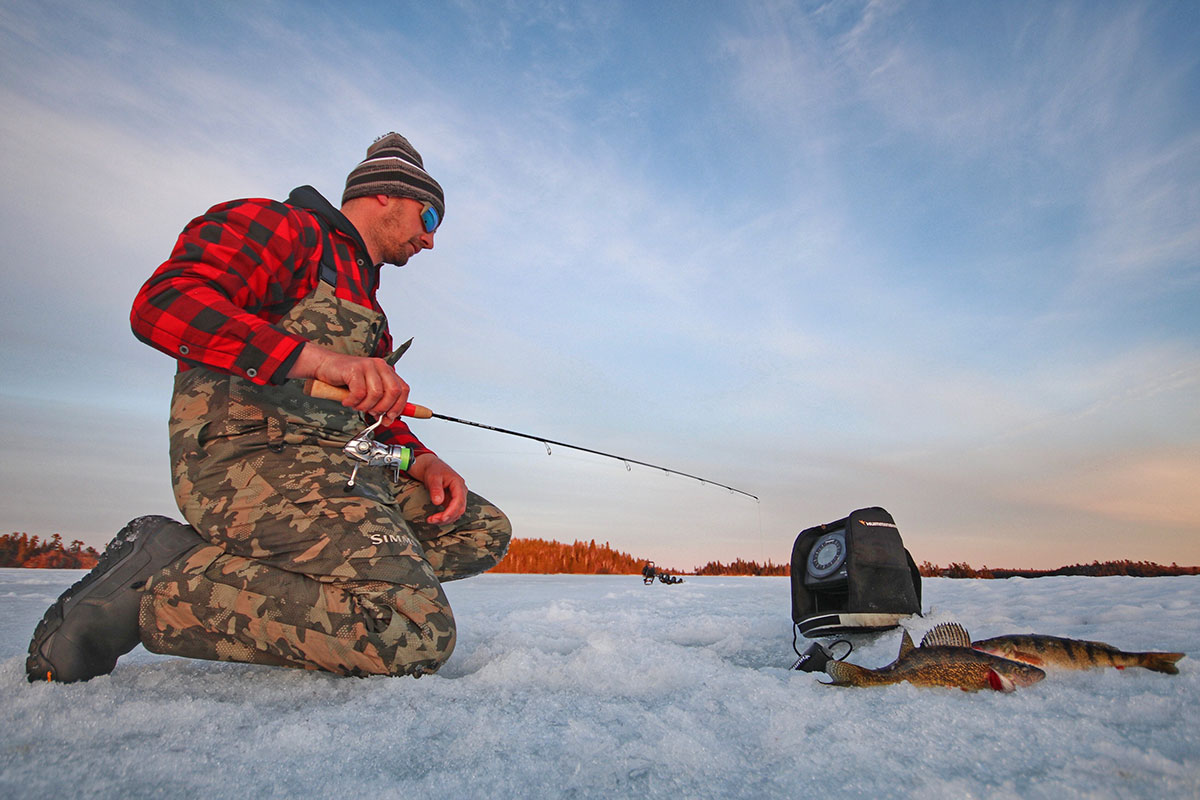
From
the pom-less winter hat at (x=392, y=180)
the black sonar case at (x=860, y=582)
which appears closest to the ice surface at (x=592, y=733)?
the black sonar case at (x=860, y=582)

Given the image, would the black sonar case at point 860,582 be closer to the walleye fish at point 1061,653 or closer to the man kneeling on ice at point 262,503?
the walleye fish at point 1061,653

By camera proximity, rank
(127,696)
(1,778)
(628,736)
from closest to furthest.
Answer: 1. (1,778)
2. (628,736)
3. (127,696)

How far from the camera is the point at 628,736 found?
4.70 feet

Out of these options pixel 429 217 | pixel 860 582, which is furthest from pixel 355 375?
pixel 860 582

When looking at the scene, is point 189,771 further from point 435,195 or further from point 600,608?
point 600,608

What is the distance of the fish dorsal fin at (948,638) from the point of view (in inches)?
69.4

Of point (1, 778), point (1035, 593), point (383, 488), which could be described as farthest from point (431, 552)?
point (1035, 593)

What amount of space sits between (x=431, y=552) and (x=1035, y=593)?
3954 millimetres

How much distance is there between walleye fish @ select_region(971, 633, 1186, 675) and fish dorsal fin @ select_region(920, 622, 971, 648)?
113 millimetres

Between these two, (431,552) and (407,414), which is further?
(431,552)

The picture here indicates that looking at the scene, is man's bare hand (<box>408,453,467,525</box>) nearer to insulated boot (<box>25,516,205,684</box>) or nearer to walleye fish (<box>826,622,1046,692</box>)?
insulated boot (<box>25,516,205,684</box>)

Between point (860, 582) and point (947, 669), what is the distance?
3.26 feet

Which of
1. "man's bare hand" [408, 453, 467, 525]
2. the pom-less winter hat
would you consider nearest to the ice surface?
"man's bare hand" [408, 453, 467, 525]

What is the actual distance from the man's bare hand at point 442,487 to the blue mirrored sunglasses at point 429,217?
3.81 feet
